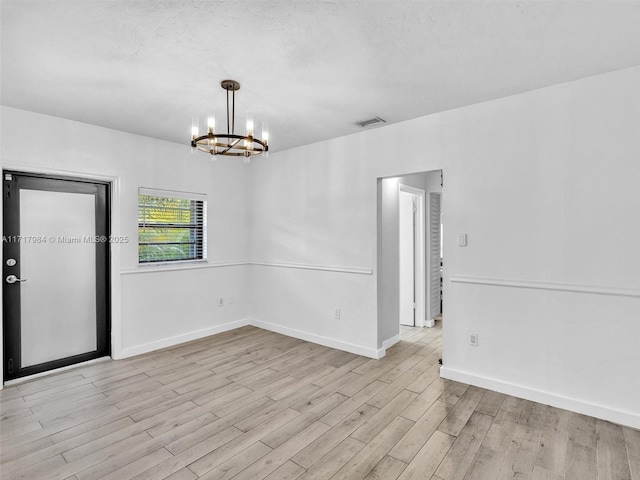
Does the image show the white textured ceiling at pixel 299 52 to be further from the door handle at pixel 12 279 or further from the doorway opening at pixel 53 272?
the door handle at pixel 12 279

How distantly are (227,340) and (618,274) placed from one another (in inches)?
162

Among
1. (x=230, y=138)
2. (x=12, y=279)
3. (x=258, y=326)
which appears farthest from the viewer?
(x=258, y=326)

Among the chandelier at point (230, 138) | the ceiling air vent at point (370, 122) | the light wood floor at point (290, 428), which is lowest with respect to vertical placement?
the light wood floor at point (290, 428)

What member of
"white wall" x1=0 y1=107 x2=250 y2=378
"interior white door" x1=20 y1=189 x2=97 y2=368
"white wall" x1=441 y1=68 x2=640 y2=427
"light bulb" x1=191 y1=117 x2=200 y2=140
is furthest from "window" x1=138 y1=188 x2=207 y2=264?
"white wall" x1=441 y1=68 x2=640 y2=427

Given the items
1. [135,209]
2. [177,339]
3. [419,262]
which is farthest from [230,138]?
[419,262]

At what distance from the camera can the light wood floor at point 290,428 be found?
2057mm

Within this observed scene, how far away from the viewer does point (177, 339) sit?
4375 millimetres

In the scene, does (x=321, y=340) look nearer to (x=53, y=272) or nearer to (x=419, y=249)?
(x=419, y=249)

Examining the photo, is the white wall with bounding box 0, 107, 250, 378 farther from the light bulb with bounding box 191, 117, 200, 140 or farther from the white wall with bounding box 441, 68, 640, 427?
the white wall with bounding box 441, 68, 640, 427

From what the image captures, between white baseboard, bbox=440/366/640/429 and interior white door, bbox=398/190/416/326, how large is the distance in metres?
1.82

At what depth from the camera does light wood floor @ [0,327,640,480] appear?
6.75 feet

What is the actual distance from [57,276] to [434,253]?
4.79 m

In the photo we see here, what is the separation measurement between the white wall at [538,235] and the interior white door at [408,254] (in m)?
1.34

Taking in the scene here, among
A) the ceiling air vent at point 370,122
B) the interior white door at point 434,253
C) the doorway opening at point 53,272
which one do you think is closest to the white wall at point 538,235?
the ceiling air vent at point 370,122
